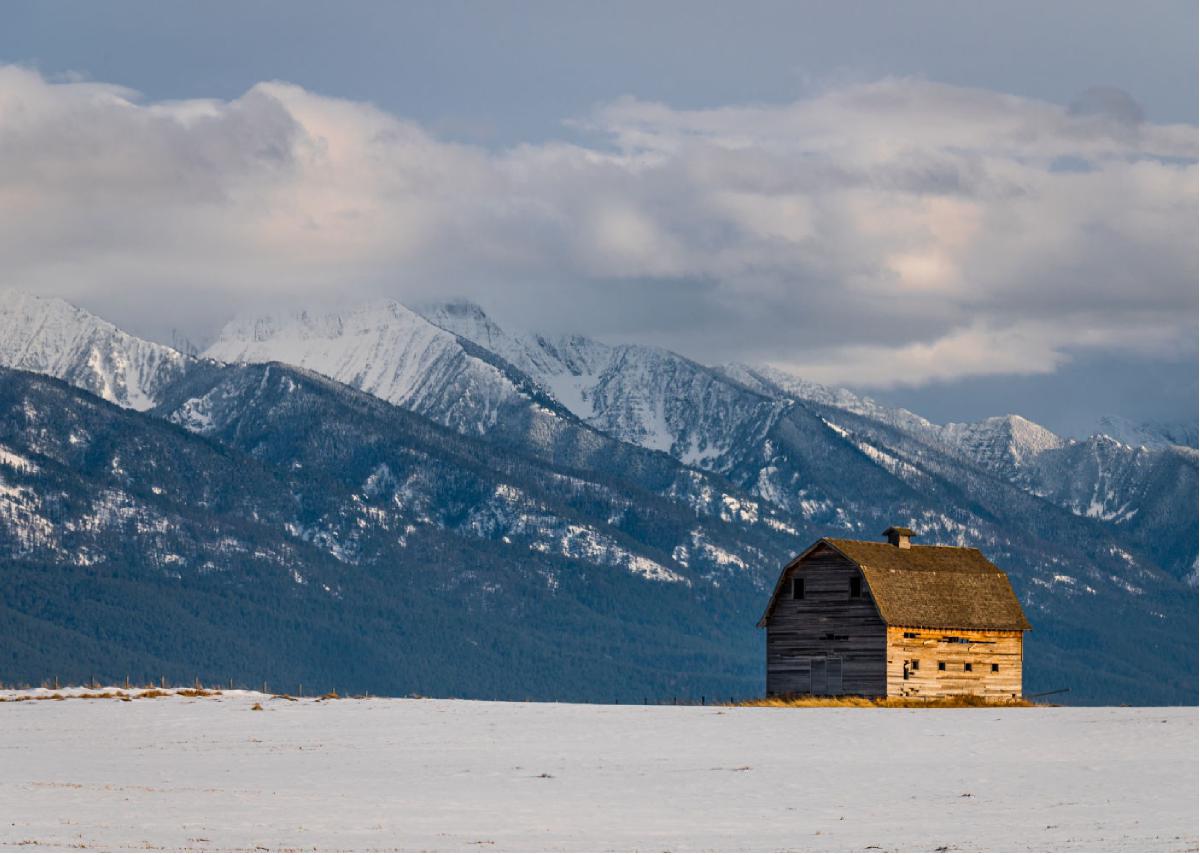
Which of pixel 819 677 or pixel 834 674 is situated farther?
pixel 819 677

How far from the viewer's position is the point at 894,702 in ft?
389

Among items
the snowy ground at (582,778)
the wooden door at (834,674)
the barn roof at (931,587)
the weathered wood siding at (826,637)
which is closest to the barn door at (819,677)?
the weathered wood siding at (826,637)

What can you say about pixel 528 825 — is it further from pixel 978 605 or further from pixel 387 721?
pixel 978 605

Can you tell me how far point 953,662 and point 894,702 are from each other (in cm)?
869

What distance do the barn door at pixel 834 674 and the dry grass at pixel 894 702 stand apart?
115 cm

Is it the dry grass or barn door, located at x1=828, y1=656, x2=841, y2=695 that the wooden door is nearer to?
barn door, located at x1=828, y1=656, x2=841, y2=695

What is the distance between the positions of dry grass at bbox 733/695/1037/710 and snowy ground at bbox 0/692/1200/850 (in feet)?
39.8

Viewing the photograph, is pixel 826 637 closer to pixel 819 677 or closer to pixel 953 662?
pixel 819 677

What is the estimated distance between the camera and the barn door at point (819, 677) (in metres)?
126

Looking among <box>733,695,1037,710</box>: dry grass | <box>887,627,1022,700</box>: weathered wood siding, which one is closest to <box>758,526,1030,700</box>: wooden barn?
<box>887,627,1022,700</box>: weathered wood siding

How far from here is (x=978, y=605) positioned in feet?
420

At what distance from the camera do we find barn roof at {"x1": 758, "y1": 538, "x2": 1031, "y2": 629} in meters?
125

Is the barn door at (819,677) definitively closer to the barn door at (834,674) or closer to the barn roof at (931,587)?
the barn door at (834,674)

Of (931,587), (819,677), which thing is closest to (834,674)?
(819,677)
